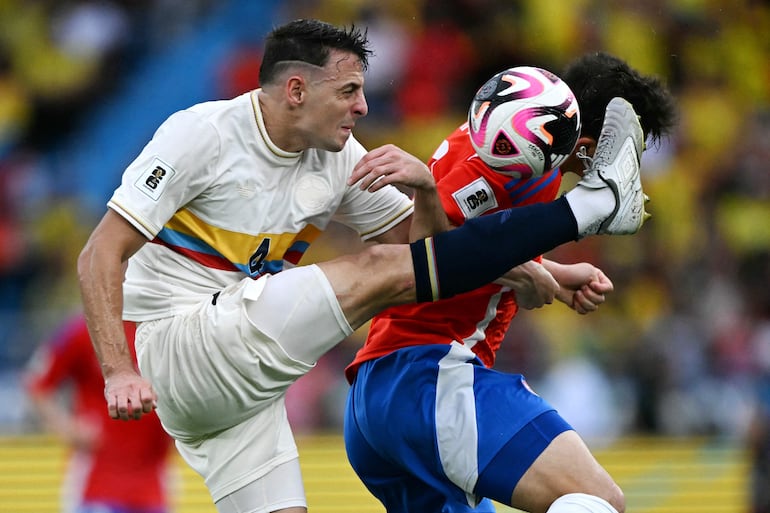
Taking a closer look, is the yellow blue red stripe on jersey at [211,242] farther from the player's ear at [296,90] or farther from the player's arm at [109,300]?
the player's ear at [296,90]

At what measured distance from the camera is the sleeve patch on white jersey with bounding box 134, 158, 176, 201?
432 cm

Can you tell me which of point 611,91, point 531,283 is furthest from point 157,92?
point 531,283

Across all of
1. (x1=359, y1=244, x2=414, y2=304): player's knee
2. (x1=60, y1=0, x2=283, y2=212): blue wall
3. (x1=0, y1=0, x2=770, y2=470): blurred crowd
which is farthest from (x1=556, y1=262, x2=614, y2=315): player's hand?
(x1=60, y1=0, x2=283, y2=212): blue wall

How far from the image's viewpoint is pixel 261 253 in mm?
4645

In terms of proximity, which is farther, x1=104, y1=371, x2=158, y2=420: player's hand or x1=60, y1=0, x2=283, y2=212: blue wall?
x1=60, y1=0, x2=283, y2=212: blue wall

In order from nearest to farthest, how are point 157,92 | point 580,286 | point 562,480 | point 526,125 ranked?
1. point 562,480
2. point 526,125
3. point 580,286
4. point 157,92

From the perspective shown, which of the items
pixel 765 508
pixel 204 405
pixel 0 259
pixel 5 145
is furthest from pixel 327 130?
pixel 5 145

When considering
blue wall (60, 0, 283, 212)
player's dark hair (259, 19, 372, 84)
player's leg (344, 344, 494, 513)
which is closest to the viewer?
player's leg (344, 344, 494, 513)

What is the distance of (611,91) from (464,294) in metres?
0.90

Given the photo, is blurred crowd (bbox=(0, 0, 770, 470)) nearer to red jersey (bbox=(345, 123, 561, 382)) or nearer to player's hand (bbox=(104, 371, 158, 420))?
red jersey (bbox=(345, 123, 561, 382))

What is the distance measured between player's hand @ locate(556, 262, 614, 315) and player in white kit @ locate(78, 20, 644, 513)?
0.54 metres

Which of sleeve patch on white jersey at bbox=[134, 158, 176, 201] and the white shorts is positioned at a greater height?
sleeve patch on white jersey at bbox=[134, 158, 176, 201]

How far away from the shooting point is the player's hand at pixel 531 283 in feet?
14.9

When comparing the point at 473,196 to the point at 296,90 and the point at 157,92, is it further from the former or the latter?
the point at 157,92
